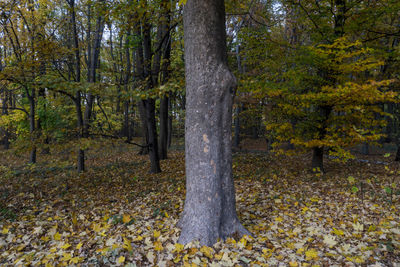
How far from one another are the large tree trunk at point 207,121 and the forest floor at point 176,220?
336 millimetres

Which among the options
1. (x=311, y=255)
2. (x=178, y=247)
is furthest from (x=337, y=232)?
(x=178, y=247)

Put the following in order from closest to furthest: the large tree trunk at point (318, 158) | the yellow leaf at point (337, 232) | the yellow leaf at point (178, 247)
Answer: the yellow leaf at point (178, 247) < the yellow leaf at point (337, 232) < the large tree trunk at point (318, 158)

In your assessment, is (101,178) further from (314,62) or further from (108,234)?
(314,62)

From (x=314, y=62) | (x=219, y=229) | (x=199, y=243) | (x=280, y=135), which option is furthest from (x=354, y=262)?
(x=314, y=62)

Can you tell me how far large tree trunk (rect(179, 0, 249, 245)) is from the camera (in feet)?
9.70

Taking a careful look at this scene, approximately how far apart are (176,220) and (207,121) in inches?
77.9

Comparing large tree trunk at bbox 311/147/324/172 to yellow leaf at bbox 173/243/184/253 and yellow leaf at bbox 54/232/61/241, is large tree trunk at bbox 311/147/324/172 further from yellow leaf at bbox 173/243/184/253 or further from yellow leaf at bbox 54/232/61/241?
yellow leaf at bbox 54/232/61/241

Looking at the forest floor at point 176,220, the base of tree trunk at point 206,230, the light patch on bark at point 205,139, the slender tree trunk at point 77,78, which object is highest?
the slender tree trunk at point 77,78

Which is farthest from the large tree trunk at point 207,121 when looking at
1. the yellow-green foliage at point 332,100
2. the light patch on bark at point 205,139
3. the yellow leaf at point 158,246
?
the yellow-green foliage at point 332,100

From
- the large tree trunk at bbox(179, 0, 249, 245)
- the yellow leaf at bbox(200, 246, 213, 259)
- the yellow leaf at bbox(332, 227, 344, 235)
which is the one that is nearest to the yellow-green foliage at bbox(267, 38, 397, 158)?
the yellow leaf at bbox(332, 227, 344, 235)

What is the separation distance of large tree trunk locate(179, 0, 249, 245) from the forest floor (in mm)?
336

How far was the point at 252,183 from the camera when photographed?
6.21 m

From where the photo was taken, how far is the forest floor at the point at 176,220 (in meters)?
2.76

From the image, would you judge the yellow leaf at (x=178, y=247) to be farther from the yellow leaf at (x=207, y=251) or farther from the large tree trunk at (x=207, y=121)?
the yellow leaf at (x=207, y=251)
